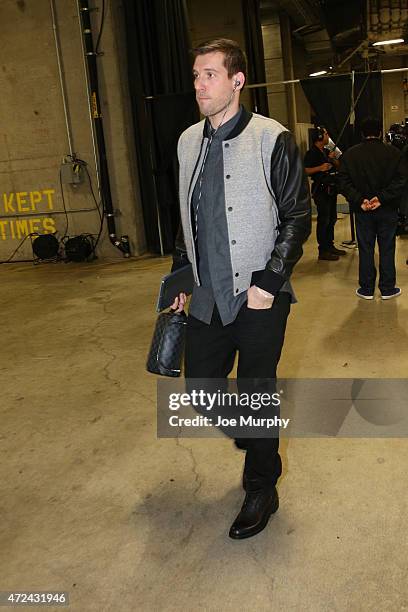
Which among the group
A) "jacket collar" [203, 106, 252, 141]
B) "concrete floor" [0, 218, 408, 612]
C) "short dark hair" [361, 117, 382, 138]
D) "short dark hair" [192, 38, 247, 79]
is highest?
"short dark hair" [192, 38, 247, 79]

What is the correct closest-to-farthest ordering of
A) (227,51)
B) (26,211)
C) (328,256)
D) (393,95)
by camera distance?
(227,51)
(328,256)
(26,211)
(393,95)

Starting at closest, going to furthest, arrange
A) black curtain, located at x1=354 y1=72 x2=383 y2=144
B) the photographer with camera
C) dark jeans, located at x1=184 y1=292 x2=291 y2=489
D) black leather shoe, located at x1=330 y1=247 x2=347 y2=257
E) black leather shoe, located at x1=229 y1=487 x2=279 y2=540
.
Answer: dark jeans, located at x1=184 y1=292 x2=291 y2=489, black leather shoe, located at x1=229 y1=487 x2=279 y2=540, black curtain, located at x1=354 y1=72 x2=383 y2=144, the photographer with camera, black leather shoe, located at x1=330 y1=247 x2=347 y2=257

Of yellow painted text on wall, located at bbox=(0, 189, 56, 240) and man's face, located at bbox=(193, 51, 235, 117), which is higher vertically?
man's face, located at bbox=(193, 51, 235, 117)

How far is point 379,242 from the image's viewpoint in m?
5.04

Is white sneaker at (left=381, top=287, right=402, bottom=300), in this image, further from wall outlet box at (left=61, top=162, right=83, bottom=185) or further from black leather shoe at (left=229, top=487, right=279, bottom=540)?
wall outlet box at (left=61, top=162, right=83, bottom=185)

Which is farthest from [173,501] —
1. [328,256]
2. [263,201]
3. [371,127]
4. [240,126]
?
[328,256]

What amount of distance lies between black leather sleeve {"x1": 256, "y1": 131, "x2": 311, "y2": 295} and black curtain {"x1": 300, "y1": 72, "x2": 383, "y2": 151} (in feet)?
16.2

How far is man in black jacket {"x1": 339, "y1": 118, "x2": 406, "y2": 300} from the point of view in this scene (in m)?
4.86

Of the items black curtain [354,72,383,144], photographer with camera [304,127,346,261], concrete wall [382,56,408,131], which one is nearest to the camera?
black curtain [354,72,383,144]

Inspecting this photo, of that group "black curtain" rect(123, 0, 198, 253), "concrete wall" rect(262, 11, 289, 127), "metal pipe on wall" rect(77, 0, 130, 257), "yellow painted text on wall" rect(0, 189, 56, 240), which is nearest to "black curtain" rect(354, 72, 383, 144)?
"black curtain" rect(123, 0, 198, 253)

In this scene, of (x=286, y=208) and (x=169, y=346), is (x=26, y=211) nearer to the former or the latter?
(x=169, y=346)

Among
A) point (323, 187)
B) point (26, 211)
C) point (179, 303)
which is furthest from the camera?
point (26, 211)

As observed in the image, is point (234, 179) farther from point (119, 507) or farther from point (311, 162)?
point (311, 162)

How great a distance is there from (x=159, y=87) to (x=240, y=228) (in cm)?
670
